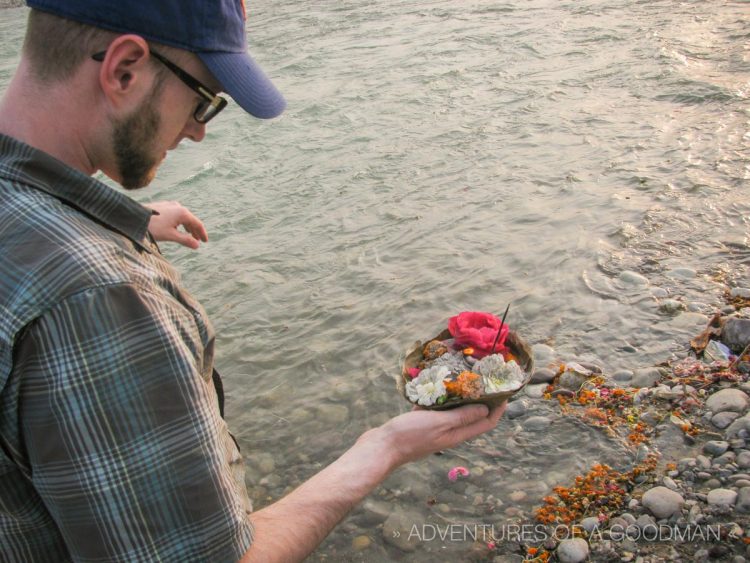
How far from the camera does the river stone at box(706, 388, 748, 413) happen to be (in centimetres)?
388

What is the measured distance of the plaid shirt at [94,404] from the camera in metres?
Answer: 1.53

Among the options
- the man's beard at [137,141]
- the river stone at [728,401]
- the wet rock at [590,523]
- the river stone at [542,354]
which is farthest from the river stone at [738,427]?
the man's beard at [137,141]

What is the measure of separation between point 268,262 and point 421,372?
4.02 metres

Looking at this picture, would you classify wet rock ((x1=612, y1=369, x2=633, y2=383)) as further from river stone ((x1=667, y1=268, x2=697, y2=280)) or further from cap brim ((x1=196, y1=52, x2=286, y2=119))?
cap brim ((x1=196, y1=52, x2=286, y2=119))

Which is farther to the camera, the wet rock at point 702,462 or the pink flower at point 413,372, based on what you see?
the wet rock at point 702,462

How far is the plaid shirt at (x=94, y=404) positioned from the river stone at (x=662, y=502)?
7.53 ft

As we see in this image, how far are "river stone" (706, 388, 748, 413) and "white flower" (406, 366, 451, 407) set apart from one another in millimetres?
1878

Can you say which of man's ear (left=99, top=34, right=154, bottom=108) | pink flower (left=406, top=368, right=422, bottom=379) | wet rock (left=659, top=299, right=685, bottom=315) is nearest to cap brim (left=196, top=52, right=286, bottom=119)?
man's ear (left=99, top=34, right=154, bottom=108)

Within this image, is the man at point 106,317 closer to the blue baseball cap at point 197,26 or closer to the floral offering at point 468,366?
the blue baseball cap at point 197,26

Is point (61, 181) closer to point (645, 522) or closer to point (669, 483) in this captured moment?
point (645, 522)

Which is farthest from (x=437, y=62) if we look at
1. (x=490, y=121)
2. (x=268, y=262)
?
(x=268, y=262)

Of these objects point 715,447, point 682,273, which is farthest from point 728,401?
point 682,273

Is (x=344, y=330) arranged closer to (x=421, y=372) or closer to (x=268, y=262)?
(x=268, y=262)

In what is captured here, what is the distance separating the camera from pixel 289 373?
5262 mm
